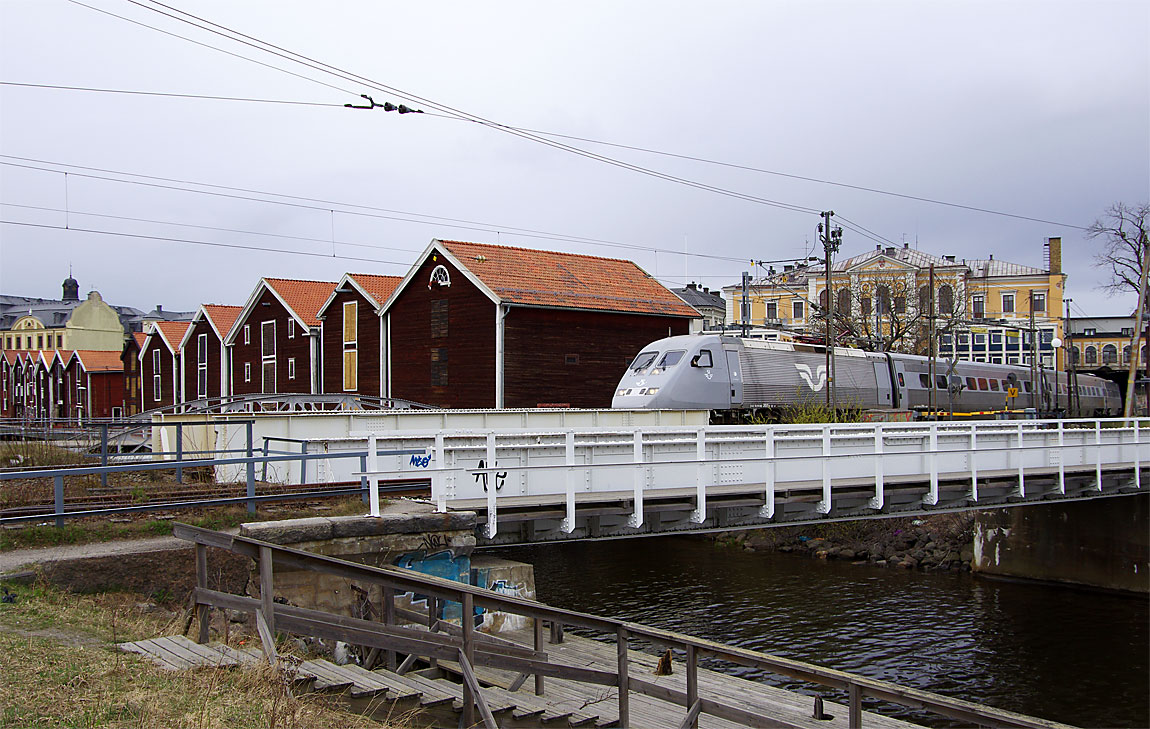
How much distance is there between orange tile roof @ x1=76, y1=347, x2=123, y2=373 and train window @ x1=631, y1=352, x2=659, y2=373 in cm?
5063

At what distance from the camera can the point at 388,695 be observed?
7438mm

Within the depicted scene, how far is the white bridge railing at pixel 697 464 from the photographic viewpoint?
12781 millimetres

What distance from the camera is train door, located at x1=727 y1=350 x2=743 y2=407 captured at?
27.8 meters

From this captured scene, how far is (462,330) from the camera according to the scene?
111 feet

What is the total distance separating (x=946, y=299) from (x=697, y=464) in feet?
163

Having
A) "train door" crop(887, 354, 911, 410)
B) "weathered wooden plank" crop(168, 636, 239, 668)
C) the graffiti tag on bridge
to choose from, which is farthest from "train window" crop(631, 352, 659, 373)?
"weathered wooden plank" crop(168, 636, 239, 668)

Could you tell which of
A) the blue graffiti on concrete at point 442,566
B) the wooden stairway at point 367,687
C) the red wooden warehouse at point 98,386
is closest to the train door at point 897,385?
the blue graffiti on concrete at point 442,566

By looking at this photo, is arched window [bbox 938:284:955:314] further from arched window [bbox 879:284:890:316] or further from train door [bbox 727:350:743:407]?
train door [bbox 727:350:743:407]

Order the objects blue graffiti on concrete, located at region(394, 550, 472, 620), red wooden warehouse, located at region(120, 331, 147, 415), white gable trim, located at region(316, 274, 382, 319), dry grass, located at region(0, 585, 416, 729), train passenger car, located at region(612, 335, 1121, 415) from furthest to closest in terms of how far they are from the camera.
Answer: red wooden warehouse, located at region(120, 331, 147, 415), white gable trim, located at region(316, 274, 382, 319), train passenger car, located at region(612, 335, 1121, 415), blue graffiti on concrete, located at region(394, 550, 472, 620), dry grass, located at region(0, 585, 416, 729)

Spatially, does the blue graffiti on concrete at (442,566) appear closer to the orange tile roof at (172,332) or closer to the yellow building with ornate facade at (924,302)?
the yellow building with ornate facade at (924,302)

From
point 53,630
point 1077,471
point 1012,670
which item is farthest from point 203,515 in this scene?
point 1077,471

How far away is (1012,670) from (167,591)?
16.2 m

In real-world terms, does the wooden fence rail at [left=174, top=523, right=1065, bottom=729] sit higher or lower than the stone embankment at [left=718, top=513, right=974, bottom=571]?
higher

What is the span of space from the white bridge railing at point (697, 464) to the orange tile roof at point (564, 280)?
15.2 metres
